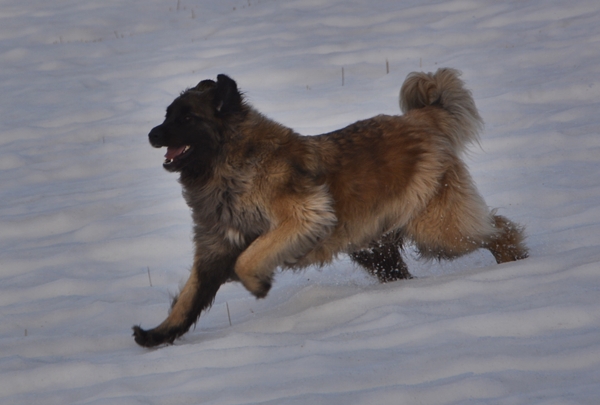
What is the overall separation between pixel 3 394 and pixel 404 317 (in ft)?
6.48

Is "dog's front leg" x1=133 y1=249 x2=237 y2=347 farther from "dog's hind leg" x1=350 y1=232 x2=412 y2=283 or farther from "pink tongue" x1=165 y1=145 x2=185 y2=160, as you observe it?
"dog's hind leg" x1=350 y1=232 x2=412 y2=283

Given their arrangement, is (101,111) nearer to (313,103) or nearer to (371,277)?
(313,103)

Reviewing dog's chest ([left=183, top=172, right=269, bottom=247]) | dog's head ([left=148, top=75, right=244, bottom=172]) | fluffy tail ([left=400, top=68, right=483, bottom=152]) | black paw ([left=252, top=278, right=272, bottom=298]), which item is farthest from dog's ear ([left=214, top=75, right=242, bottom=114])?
fluffy tail ([left=400, top=68, right=483, bottom=152])

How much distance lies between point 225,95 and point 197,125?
0.26 metres

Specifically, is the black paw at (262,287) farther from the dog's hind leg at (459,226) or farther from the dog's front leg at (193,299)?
the dog's hind leg at (459,226)

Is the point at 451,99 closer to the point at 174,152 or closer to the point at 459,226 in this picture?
the point at 459,226

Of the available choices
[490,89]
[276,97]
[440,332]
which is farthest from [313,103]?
[440,332]

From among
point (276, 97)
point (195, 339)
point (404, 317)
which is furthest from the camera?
point (276, 97)

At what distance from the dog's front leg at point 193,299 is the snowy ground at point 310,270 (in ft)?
0.36

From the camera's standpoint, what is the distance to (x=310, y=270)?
18.4ft

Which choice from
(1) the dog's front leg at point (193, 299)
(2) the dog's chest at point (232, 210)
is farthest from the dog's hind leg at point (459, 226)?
(1) the dog's front leg at point (193, 299)

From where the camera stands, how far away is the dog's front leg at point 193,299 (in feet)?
14.1

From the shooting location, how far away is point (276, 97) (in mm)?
8531

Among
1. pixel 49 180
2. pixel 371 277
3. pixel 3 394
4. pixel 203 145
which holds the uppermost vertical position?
pixel 203 145
